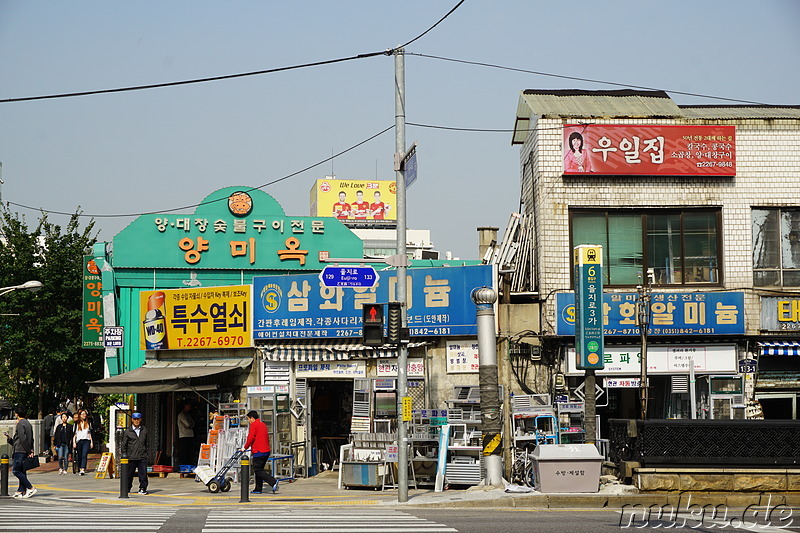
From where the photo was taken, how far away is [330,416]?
2677 cm

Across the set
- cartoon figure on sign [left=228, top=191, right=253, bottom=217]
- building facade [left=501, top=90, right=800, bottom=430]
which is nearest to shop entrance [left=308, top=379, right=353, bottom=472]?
building facade [left=501, top=90, right=800, bottom=430]

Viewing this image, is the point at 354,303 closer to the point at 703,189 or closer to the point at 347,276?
the point at 347,276

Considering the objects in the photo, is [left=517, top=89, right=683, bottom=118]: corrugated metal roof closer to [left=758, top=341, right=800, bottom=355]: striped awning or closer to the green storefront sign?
[left=758, top=341, right=800, bottom=355]: striped awning

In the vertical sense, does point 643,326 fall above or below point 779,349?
above

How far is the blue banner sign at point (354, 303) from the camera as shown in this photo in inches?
940

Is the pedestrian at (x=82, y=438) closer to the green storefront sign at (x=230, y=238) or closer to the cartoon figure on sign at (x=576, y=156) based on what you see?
the green storefront sign at (x=230, y=238)

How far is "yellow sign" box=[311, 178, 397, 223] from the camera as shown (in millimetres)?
102188

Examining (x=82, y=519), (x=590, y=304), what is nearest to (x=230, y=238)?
(x=590, y=304)

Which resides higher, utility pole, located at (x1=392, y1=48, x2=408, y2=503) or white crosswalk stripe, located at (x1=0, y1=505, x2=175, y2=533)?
utility pole, located at (x1=392, y1=48, x2=408, y2=503)

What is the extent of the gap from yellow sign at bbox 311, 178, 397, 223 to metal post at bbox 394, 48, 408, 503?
82405 millimetres

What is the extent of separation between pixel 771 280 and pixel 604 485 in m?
8.78

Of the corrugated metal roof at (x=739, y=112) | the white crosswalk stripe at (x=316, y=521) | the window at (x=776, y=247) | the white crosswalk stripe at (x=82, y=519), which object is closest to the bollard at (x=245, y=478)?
the white crosswalk stripe at (x=316, y=521)

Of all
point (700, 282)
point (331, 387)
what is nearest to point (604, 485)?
point (700, 282)

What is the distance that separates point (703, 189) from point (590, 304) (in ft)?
15.4
